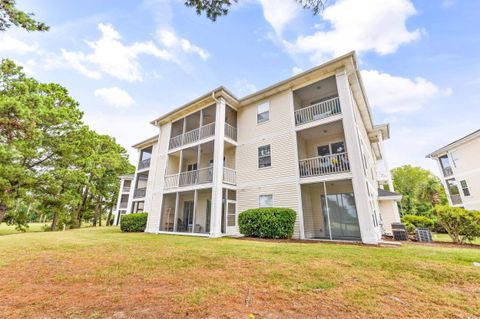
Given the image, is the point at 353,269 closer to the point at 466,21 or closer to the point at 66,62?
the point at 466,21

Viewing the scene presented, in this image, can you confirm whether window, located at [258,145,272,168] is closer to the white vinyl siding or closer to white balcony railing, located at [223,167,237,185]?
the white vinyl siding

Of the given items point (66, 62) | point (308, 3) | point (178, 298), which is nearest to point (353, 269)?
point (178, 298)

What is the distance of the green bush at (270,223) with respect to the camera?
979 cm

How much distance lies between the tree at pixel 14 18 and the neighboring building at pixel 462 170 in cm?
2989

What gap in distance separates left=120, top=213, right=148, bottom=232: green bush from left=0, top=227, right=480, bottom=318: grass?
1035 cm

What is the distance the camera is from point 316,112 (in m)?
12.2

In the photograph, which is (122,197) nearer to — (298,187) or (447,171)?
(298,187)

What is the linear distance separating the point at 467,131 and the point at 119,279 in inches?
1190

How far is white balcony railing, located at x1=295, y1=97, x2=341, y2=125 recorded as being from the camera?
11242 millimetres

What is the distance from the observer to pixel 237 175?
13281mm

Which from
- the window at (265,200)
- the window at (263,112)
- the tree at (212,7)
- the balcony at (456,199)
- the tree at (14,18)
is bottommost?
the window at (265,200)

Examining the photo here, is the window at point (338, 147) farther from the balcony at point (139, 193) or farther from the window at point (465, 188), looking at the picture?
the window at point (465, 188)

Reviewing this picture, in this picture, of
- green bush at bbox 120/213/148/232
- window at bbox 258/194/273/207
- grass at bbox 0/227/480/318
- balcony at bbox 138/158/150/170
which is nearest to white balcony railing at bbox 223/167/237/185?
window at bbox 258/194/273/207

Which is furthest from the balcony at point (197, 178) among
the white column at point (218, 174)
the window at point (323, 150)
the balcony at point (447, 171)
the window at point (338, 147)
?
the balcony at point (447, 171)
